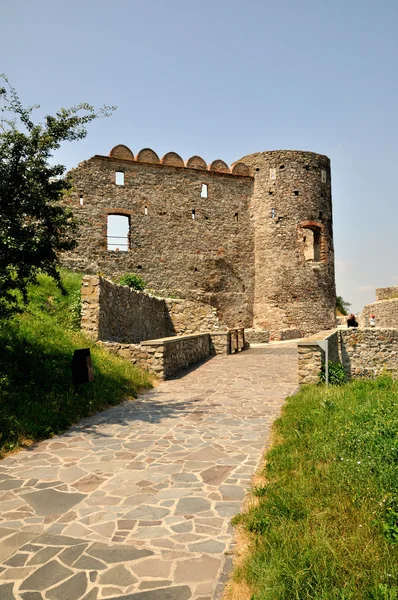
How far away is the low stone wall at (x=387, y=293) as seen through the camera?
1149 inches

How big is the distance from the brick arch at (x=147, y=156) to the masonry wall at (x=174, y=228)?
0.07 m

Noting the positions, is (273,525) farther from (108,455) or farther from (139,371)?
(139,371)

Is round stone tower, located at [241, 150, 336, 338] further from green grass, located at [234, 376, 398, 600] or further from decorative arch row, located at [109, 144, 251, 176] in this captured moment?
green grass, located at [234, 376, 398, 600]

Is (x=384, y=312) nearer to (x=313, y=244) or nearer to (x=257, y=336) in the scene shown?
(x=313, y=244)

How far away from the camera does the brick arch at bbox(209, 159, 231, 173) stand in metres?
25.2

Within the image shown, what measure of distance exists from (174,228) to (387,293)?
17049 millimetres

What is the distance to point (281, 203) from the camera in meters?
25.1

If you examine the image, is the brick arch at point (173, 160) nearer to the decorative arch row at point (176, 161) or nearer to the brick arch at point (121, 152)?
the decorative arch row at point (176, 161)

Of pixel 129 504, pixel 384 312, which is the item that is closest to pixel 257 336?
pixel 384 312

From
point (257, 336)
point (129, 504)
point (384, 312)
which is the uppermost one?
point (384, 312)

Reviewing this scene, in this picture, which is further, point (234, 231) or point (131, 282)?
point (234, 231)

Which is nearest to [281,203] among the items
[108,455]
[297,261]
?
[297,261]

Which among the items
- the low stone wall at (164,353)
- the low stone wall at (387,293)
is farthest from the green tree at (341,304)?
the low stone wall at (164,353)

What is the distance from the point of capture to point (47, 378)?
7.57 m
